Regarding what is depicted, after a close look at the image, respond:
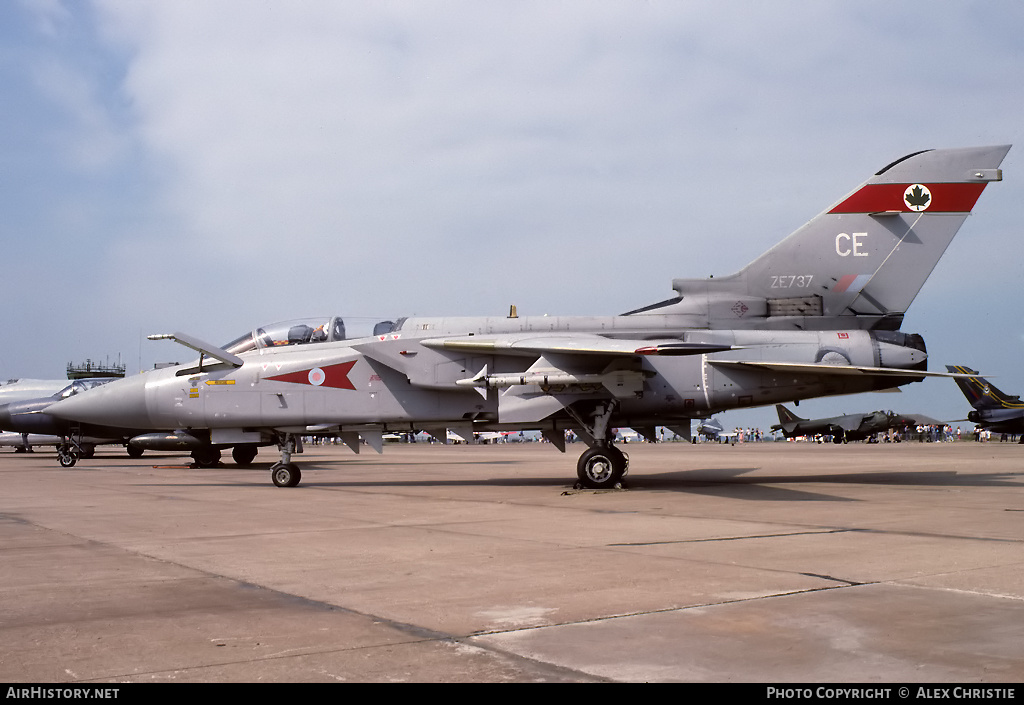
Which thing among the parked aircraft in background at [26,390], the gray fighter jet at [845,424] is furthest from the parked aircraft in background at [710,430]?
the parked aircraft in background at [26,390]

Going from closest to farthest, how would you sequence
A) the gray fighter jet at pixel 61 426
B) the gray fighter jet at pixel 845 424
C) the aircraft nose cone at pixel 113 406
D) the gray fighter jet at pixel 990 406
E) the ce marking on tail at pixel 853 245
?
the ce marking on tail at pixel 853 245 < the aircraft nose cone at pixel 113 406 < the gray fighter jet at pixel 61 426 < the gray fighter jet at pixel 990 406 < the gray fighter jet at pixel 845 424

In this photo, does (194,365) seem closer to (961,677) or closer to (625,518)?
(625,518)

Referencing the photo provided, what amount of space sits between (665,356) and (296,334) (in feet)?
20.7

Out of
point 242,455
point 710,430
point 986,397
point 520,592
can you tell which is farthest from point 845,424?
point 520,592

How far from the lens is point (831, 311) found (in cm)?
1376

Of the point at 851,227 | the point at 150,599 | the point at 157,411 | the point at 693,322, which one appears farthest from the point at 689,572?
the point at 157,411

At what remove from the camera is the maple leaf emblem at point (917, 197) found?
1352 centimetres

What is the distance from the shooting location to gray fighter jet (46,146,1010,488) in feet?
43.4

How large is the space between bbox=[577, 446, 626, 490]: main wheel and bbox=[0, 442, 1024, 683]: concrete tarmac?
8.07 feet

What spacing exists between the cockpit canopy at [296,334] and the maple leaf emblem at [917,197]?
866 cm

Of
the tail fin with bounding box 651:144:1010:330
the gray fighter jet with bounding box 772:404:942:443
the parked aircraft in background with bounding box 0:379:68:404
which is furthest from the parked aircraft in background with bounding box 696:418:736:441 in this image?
the tail fin with bounding box 651:144:1010:330

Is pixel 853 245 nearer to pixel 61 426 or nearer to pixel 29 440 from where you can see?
pixel 61 426

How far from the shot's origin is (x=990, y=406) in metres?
42.8

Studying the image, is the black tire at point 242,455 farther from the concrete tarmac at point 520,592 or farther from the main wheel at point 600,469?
the main wheel at point 600,469
